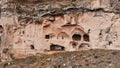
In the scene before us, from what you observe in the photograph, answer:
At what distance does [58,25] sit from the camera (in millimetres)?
31047

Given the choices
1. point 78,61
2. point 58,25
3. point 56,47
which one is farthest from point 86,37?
point 78,61

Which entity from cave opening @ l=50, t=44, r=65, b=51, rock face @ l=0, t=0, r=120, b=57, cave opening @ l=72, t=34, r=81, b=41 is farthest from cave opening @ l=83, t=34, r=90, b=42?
cave opening @ l=50, t=44, r=65, b=51

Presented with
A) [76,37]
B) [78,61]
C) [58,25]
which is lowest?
[78,61]

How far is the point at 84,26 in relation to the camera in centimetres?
3020

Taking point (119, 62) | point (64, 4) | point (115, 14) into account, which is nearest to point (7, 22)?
point (64, 4)

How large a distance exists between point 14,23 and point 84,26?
628 cm

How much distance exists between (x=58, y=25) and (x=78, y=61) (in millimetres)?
7210

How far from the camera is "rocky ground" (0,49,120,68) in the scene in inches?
940

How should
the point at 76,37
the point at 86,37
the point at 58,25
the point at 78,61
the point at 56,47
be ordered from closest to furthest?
the point at 78,61 < the point at 86,37 < the point at 58,25 < the point at 76,37 < the point at 56,47

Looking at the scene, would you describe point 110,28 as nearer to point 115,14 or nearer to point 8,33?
point 115,14

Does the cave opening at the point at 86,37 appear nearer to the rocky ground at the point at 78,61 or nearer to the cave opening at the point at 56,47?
the cave opening at the point at 56,47

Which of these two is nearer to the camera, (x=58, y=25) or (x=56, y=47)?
(x=58, y=25)

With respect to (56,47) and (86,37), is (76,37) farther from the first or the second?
(56,47)

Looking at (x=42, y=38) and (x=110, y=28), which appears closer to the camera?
(x=110, y=28)
